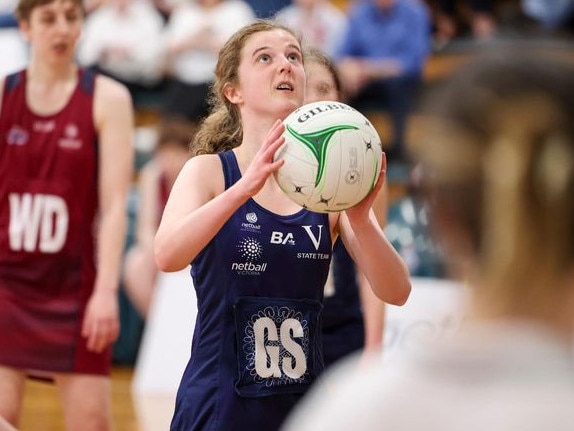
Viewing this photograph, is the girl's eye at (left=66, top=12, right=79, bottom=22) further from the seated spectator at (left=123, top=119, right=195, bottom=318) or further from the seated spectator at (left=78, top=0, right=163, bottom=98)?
the seated spectator at (left=78, top=0, right=163, bottom=98)

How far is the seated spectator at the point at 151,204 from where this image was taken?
855cm

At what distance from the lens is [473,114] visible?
1478 millimetres

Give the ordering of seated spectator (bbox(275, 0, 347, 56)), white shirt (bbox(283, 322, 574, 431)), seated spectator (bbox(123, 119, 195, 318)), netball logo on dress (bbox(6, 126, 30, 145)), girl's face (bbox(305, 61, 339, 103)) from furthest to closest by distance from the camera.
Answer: seated spectator (bbox(275, 0, 347, 56)) < seated spectator (bbox(123, 119, 195, 318)) < netball logo on dress (bbox(6, 126, 30, 145)) < girl's face (bbox(305, 61, 339, 103)) < white shirt (bbox(283, 322, 574, 431))

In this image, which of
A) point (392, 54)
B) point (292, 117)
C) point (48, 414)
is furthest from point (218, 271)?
point (392, 54)

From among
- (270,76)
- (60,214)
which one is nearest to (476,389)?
(270,76)

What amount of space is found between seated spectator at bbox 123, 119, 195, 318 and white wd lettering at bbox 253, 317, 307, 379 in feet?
16.4

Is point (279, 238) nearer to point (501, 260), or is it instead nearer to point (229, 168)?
point (229, 168)

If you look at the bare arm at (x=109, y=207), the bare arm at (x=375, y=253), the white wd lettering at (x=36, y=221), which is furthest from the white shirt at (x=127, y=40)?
the bare arm at (x=375, y=253)

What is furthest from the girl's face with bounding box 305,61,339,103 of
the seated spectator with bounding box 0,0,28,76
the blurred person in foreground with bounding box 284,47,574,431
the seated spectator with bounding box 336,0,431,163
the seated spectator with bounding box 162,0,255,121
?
the seated spectator with bounding box 0,0,28,76

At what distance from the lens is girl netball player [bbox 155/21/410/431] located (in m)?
3.52

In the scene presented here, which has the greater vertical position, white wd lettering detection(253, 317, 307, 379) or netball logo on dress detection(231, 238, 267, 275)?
netball logo on dress detection(231, 238, 267, 275)

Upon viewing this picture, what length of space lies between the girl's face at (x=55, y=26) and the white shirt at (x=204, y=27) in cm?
550

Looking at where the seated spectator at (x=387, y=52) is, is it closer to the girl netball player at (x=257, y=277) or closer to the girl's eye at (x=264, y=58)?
the girl's eye at (x=264, y=58)

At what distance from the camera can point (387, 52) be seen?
10.7m
